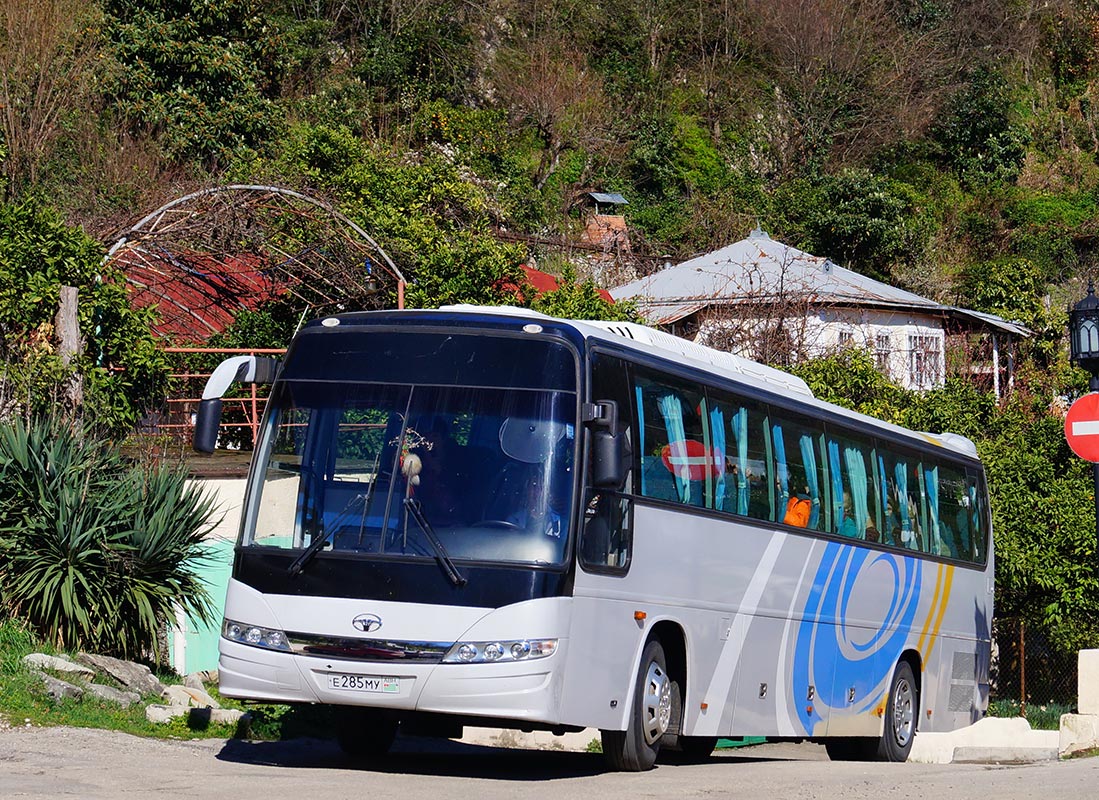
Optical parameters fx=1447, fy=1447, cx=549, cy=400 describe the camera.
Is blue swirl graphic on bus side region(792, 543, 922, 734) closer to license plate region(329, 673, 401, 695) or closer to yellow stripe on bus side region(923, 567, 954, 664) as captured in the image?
yellow stripe on bus side region(923, 567, 954, 664)

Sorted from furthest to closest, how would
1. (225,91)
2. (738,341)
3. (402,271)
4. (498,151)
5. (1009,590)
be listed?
(498,151) < (225,91) < (738,341) < (402,271) < (1009,590)

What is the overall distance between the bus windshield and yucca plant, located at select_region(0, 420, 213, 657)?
14.6 ft

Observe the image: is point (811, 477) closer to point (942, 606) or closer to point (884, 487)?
point (884, 487)

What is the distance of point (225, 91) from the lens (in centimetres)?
3844

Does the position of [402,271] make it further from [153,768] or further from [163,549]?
[153,768]

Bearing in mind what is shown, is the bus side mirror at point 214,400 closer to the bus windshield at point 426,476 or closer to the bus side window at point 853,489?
the bus windshield at point 426,476

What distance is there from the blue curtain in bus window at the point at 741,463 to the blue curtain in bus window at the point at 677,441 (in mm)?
966

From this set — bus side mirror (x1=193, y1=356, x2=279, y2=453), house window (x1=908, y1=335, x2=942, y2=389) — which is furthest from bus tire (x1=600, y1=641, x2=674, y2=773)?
house window (x1=908, y1=335, x2=942, y2=389)

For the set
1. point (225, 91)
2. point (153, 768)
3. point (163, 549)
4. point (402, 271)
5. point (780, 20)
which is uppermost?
point (780, 20)

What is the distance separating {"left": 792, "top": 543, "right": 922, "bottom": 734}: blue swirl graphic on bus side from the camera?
1310 centimetres

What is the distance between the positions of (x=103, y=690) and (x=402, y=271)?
14.6 meters

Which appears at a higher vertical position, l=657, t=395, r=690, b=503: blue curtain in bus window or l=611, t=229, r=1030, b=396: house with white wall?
l=611, t=229, r=1030, b=396: house with white wall

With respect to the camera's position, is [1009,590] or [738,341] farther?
[738,341]

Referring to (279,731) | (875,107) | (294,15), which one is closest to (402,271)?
(279,731)
